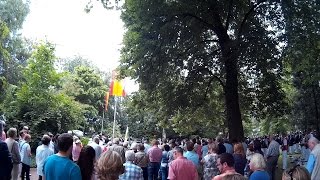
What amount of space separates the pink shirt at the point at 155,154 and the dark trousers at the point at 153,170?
0.59 ft

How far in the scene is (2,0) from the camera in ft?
113

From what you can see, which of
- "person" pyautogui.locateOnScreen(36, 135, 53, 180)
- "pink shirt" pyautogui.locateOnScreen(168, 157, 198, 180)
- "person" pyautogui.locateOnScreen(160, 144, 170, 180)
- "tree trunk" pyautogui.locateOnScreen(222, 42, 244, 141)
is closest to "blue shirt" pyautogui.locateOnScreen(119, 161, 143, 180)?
"pink shirt" pyautogui.locateOnScreen(168, 157, 198, 180)

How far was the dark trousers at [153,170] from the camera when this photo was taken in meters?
14.7

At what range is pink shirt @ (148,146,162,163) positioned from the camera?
1455cm

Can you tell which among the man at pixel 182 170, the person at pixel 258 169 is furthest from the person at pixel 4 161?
the person at pixel 258 169

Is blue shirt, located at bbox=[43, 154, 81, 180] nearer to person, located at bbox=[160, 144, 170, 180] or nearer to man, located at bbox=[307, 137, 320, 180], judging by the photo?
man, located at bbox=[307, 137, 320, 180]

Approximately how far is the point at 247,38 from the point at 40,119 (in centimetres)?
1332

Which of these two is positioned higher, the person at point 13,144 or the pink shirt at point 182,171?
the person at point 13,144

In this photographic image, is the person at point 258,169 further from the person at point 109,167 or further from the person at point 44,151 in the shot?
the person at point 44,151

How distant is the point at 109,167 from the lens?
4.59 metres

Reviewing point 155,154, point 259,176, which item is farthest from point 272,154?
point 259,176

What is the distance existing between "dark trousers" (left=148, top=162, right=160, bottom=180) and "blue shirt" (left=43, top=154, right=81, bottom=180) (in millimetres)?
9843

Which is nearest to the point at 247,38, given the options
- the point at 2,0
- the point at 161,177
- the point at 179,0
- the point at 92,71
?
the point at 179,0

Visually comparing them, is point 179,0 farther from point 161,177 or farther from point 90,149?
point 90,149
